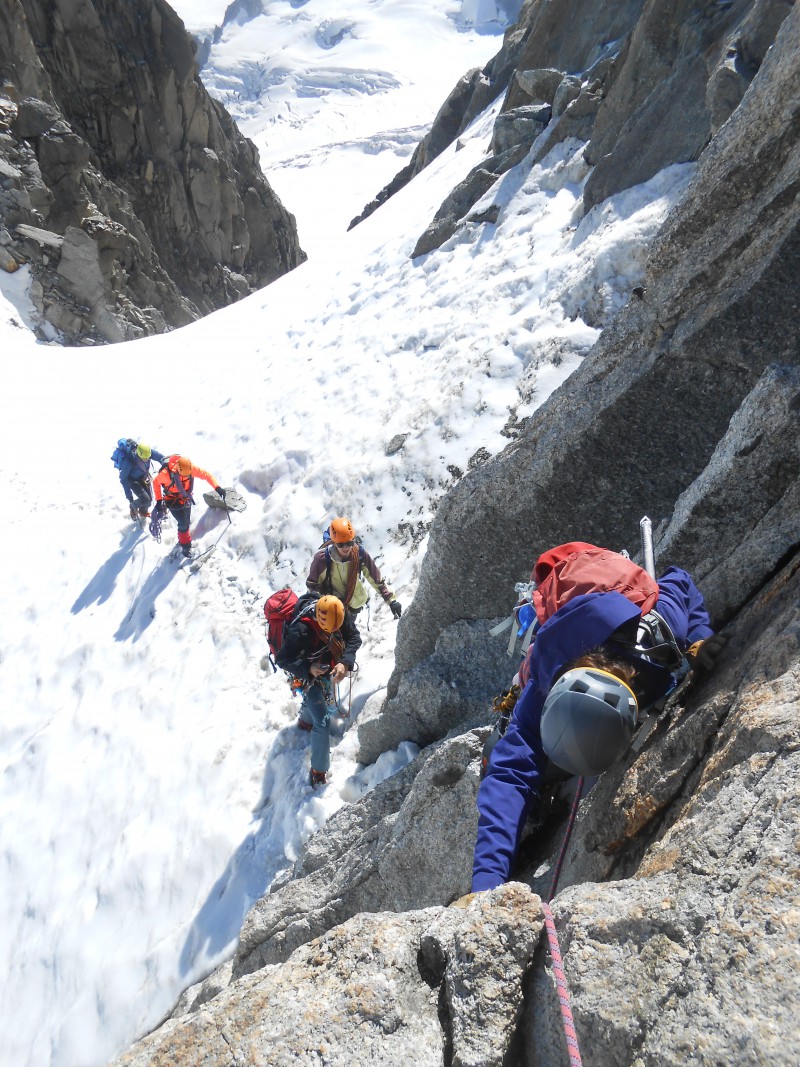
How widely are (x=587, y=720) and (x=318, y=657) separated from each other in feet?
14.6

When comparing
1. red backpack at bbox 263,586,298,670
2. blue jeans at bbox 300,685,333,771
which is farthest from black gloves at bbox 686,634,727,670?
red backpack at bbox 263,586,298,670

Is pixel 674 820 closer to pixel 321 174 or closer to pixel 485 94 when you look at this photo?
pixel 485 94

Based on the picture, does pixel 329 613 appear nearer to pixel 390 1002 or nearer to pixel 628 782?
pixel 628 782

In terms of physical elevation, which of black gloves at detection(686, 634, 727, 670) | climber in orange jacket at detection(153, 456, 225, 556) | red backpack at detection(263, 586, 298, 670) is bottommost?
climber in orange jacket at detection(153, 456, 225, 556)

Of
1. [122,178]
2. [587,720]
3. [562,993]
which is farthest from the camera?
[122,178]

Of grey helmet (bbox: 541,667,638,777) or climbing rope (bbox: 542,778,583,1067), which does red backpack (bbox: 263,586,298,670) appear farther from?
climbing rope (bbox: 542,778,583,1067)

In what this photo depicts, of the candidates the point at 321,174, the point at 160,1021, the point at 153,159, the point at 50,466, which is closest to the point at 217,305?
the point at 153,159

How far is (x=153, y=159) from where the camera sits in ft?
151

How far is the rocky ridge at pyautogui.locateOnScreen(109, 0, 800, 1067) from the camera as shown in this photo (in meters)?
2.19

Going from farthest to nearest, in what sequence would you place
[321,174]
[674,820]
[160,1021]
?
[321,174], [160,1021], [674,820]

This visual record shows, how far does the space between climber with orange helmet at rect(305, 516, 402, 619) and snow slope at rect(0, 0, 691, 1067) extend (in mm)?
1149

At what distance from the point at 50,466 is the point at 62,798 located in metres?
11.1

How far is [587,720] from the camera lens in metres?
3.06

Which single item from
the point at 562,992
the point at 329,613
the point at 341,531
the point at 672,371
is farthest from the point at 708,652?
the point at 341,531
